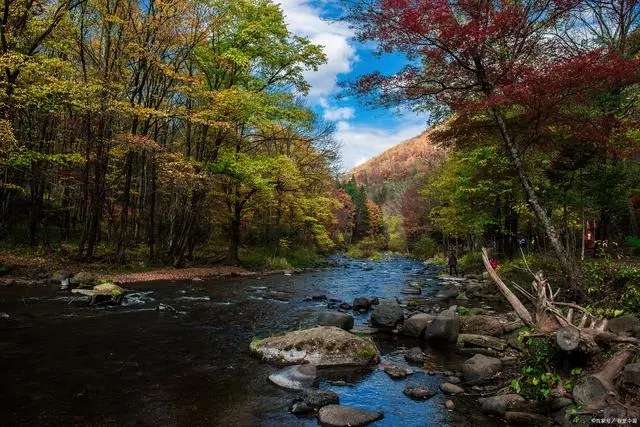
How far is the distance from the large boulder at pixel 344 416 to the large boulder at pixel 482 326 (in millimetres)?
6111

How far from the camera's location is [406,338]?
11492mm

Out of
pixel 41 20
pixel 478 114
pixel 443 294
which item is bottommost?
pixel 443 294

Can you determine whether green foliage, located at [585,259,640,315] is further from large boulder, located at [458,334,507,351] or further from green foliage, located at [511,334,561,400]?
green foliage, located at [511,334,561,400]

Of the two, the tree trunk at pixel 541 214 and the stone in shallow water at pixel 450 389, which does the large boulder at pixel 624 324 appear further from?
the tree trunk at pixel 541 214

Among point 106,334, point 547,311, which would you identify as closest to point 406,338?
point 547,311

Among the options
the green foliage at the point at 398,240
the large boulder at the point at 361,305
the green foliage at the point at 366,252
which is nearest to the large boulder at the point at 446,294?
the large boulder at the point at 361,305

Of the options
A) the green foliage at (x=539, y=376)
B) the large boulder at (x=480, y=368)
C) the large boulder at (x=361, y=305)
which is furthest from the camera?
the large boulder at (x=361, y=305)

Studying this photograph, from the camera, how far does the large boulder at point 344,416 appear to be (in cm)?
598

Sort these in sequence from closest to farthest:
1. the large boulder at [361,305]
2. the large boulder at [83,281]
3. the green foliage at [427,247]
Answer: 1. the large boulder at [361,305]
2. the large boulder at [83,281]
3. the green foliage at [427,247]

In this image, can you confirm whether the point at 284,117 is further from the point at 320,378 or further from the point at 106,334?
the point at 320,378

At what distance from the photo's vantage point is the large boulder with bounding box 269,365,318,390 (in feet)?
24.5

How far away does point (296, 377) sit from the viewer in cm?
767

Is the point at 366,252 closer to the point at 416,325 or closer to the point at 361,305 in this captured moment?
the point at 361,305

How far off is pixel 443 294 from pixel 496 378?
12168 millimetres
